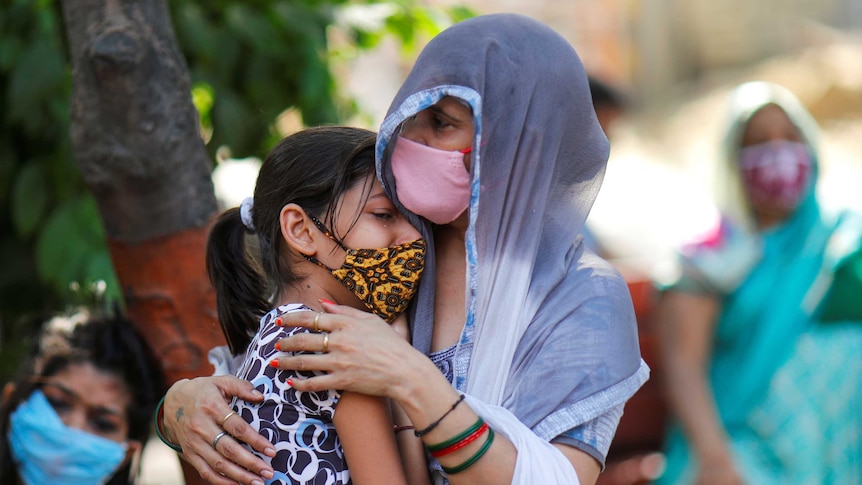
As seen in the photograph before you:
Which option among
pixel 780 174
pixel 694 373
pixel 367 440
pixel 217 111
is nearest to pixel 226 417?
pixel 367 440

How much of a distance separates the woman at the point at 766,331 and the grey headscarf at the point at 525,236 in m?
2.09

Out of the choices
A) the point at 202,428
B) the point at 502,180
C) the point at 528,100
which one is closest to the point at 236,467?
the point at 202,428

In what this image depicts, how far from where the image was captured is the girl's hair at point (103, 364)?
2.96 m

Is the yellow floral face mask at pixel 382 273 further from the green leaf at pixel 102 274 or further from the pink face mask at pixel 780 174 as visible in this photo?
the pink face mask at pixel 780 174

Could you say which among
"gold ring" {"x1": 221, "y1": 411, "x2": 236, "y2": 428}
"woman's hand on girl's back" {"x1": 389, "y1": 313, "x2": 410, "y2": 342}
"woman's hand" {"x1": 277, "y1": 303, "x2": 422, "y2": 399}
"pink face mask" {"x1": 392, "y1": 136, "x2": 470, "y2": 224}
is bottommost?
"gold ring" {"x1": 221, "y1": 411, "x2": 236, "y2": 428}

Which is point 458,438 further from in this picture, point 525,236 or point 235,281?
point 235,281

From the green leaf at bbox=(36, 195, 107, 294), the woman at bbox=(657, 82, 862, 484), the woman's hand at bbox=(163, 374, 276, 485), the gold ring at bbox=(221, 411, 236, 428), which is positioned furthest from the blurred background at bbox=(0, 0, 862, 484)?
the gold ring at bbox=(221, 411, 236, 428)

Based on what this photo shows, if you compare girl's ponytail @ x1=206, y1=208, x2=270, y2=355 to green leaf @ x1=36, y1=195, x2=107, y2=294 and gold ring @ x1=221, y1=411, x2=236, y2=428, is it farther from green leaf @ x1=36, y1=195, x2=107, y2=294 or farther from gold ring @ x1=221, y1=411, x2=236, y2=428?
green leaf @ x1=36, y1=195, x2=107, y2=294

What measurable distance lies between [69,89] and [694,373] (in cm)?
256

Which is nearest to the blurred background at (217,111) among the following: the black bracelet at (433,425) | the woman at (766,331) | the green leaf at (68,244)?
the green leaf at (68,244)

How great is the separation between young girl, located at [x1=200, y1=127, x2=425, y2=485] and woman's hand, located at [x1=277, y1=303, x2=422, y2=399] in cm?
3

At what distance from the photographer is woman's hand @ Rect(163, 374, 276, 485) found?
1868 mm

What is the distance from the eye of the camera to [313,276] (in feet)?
6.88

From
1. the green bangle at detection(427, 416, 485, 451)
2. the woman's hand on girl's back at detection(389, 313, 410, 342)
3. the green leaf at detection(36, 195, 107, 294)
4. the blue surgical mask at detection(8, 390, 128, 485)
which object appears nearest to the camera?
the green bangle at detection(427, 416, 485, 451)
